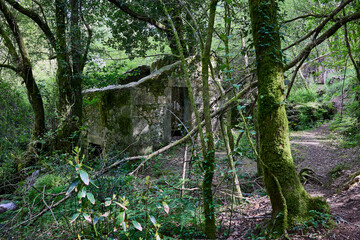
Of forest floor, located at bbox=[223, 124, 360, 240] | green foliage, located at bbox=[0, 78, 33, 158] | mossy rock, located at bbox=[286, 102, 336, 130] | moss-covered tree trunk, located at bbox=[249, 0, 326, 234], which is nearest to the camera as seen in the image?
forest floor, located at bbox=[223, 124, 360, 240]

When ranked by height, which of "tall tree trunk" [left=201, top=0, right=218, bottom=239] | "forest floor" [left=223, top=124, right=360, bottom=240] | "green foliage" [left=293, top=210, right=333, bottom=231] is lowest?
"forest floor" [left=223, top=124, right=360, bottom=240]

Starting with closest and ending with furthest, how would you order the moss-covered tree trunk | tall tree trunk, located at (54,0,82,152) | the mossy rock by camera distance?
the moss-covered tree trunk, tall tree trunk, located at (54,0,82,152), the mossy rock

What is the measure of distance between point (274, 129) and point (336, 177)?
2.95m

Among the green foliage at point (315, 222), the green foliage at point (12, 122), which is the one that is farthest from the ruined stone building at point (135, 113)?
the green foliage at point (315, 222)

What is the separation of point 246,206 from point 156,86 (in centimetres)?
474

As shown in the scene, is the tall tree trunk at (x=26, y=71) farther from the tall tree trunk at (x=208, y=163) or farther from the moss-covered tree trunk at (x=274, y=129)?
the moss-covered tree trunk at (x=274, y=129)

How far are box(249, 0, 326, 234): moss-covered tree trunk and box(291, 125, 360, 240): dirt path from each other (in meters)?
0.30

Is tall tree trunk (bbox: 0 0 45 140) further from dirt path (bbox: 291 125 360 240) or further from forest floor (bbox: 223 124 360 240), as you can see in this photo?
dirt path (bbox: 291 125 360 240)

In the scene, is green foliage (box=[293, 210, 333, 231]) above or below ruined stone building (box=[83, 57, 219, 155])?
below

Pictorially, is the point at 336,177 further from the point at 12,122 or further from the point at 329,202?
the point at 12,122

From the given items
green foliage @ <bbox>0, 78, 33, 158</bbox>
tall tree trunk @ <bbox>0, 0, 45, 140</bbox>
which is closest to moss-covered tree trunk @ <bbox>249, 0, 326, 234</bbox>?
tall tree trunk @ <bbox>0, 0, 45, 140</bbox>

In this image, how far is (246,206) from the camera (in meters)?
3.56

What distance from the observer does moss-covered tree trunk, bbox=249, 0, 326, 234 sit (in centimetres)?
233

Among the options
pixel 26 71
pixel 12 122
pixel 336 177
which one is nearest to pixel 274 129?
pixel 336 177
